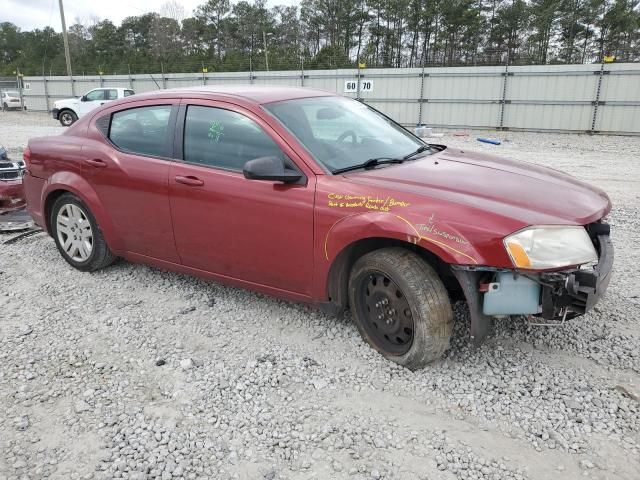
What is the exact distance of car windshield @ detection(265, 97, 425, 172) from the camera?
3.52 m

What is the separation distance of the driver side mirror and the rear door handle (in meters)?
1.68

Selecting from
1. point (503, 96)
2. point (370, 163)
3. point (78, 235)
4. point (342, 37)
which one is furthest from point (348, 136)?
point (342, 37)

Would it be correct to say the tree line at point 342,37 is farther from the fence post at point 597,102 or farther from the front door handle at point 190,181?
the front door handle at point 190,181

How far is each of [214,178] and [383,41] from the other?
51850 mm

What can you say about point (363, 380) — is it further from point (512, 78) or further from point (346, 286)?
point (512, 78)

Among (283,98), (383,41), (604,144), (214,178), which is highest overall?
(383,41)

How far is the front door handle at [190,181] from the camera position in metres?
3.77

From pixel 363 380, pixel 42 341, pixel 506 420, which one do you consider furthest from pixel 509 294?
pixel 42 341

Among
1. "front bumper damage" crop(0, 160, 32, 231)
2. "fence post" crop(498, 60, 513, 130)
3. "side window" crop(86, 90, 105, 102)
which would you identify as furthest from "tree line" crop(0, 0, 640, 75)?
"front bumper damage" crop(0, 160, 32, 231)

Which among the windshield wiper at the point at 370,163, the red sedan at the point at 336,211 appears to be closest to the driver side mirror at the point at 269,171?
the red sedan at the point at 336,211

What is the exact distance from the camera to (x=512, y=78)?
19938 millimetres

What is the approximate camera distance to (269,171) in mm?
3266

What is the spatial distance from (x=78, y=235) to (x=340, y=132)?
8.68 feet

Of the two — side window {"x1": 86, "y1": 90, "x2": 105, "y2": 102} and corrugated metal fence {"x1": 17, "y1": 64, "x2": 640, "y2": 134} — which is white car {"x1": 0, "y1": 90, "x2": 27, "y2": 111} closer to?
side window {"x1": 86, "y1": 90, "x2": 105, "y2": 102}
